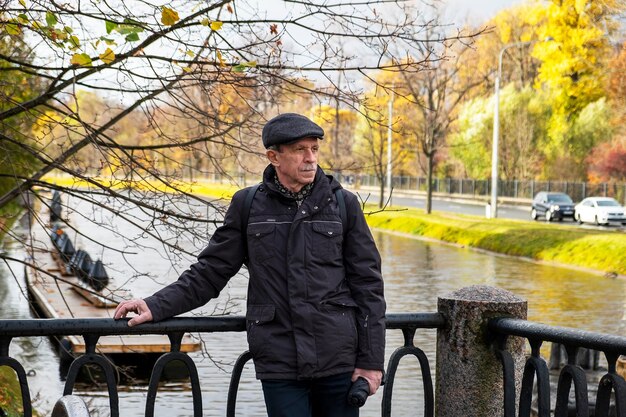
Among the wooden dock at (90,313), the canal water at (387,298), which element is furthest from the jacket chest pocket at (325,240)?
the wooden dock at (90,313)

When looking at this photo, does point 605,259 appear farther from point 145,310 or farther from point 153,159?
point 145,310

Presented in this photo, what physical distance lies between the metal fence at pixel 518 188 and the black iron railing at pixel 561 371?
127 ft

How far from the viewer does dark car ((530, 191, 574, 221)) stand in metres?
49.8

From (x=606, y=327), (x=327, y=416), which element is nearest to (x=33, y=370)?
(x=606, y=327)

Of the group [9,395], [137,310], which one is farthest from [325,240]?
[9,395]

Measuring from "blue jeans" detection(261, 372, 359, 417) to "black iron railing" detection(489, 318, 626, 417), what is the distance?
996 millimetres

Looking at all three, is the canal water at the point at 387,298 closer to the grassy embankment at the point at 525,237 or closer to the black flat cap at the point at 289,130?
the grassy embankment at the point at 525,237

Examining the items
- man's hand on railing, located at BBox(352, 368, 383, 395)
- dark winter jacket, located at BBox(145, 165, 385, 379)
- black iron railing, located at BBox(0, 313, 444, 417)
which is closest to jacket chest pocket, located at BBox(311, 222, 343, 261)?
dark winter jacket, located at BBox(145, 165, 385, 379)

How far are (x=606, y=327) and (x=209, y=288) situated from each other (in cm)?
1513

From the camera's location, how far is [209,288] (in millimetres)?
4473

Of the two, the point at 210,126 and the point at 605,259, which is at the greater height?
the point at 210,126

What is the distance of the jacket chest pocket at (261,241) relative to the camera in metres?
4.28

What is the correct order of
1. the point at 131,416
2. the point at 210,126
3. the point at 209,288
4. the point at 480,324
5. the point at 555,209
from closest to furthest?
the point at 209,288 → the point at 480,324 → the point at 210,126 → the point at 131,416 → the point at 555,209

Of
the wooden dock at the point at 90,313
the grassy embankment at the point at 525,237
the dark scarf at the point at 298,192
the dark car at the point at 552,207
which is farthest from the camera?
the dark car at the point at 552,207
